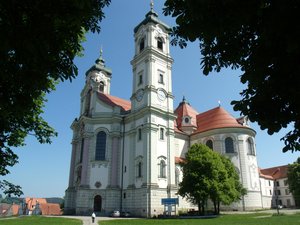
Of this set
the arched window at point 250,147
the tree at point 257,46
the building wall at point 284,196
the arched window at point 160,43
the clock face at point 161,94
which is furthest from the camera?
the building wall at point 284,196

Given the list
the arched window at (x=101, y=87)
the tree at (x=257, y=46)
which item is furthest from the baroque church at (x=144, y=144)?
the tree at (x=257, y=46)

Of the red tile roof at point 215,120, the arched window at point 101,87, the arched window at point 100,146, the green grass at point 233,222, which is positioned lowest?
the green grass at point 233,222

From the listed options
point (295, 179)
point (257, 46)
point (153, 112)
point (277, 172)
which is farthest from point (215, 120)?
point (257, 46)

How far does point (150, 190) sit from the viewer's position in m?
34.7

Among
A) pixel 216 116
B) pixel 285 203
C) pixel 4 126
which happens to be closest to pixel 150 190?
pixel 216 116

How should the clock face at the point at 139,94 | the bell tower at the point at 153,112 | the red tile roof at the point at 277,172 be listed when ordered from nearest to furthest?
the bell tower at the point at 153,112, the clock face at the point at 139,94, the red tile roof at the point at 277,172

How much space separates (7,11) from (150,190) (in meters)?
32.0

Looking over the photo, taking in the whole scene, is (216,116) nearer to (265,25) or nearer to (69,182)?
(69,182)

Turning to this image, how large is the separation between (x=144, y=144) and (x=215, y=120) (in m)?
14.6

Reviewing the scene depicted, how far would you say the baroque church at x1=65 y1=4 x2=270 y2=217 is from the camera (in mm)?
37062

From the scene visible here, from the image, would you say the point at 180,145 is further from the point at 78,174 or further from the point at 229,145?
the point at 78,174

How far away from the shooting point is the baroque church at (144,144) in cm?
3706

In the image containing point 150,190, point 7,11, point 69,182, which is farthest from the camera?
point 69,182

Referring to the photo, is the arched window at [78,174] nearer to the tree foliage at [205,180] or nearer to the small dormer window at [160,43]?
the tree foliage at [205,180]
